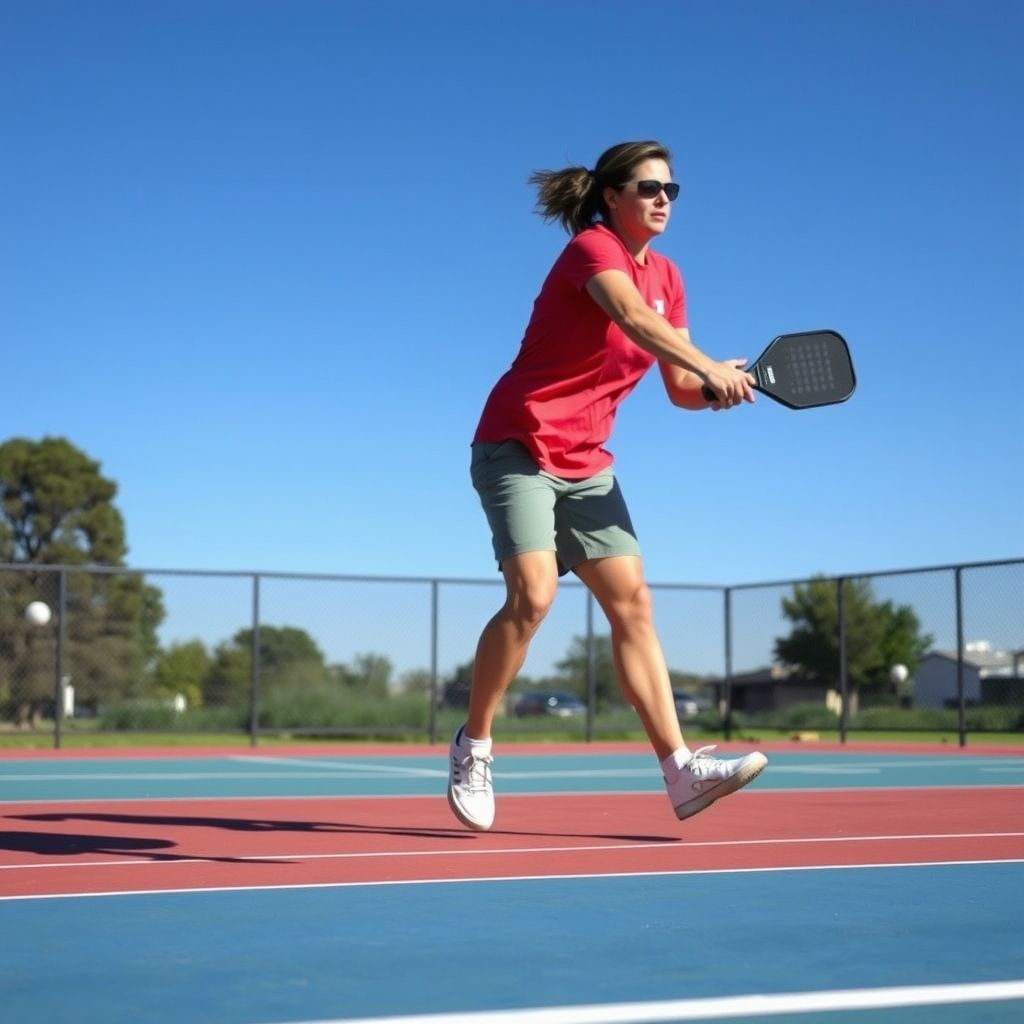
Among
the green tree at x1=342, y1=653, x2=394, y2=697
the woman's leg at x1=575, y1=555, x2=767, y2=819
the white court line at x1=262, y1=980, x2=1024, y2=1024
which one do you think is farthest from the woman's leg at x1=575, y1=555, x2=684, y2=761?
the green tree at x1=342, y1=653, x2=394, y2=697

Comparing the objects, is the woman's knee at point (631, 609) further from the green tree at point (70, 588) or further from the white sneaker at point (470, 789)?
the green tree at point (70, 588)

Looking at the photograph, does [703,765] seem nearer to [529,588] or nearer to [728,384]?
[529,588]

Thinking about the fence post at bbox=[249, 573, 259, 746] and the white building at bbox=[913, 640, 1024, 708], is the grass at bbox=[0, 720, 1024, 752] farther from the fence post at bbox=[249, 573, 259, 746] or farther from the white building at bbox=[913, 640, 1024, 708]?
the white building at bbox=[913, 640, 1024, 708]

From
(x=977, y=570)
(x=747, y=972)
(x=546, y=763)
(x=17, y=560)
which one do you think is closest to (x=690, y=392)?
(x=747, y=972)

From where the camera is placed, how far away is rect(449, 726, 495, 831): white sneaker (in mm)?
4633

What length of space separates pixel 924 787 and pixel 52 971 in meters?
5.62

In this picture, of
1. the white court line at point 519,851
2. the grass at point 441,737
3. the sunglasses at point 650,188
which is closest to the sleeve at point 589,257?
the sunglasses at point 650,188

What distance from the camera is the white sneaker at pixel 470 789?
4.63m

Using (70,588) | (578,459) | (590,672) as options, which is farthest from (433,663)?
(70,588)

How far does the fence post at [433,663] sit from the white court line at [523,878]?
1224cm

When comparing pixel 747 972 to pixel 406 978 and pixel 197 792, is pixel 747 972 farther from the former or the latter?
pixel 197 792

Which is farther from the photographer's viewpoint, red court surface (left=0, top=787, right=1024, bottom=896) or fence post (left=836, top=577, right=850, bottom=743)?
fence post (left=836, top=577, right=850, bottom=743)

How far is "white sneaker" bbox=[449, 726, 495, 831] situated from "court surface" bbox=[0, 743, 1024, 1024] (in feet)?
0.26

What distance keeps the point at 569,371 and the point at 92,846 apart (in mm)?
1911
